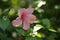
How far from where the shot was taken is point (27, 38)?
126 centimetres

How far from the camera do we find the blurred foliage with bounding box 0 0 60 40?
1.30m

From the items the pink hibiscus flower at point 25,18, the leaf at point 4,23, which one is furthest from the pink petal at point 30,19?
the leaf at point 4,23

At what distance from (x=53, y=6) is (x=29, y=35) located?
37.6 inches

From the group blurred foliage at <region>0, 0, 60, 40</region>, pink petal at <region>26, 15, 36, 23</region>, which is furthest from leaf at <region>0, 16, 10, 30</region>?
pink petal at <region>26, 15, 36, 23</region>

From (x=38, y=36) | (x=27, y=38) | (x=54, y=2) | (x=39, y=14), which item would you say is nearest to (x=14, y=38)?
(x=39, y=14)

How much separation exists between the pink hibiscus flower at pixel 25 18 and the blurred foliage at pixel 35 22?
0.05 meters

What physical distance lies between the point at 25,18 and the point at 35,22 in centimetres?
17

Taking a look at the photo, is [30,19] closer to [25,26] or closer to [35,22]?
[25,26]

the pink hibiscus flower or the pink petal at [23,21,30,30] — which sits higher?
the pink hibiscus flower

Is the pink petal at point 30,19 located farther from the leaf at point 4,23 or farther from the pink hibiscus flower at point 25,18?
the leaf at point 4,23

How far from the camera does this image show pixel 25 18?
4.18 ft

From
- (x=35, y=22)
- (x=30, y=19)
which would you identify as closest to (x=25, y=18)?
(x=30, y=19)

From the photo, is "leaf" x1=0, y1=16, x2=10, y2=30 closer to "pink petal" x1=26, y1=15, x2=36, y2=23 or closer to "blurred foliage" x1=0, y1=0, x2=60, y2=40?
"blurred foliage" x1=0, y1=0, x2=60, y2=40

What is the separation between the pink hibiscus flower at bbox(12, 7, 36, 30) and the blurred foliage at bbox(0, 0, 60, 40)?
0.05 metres
